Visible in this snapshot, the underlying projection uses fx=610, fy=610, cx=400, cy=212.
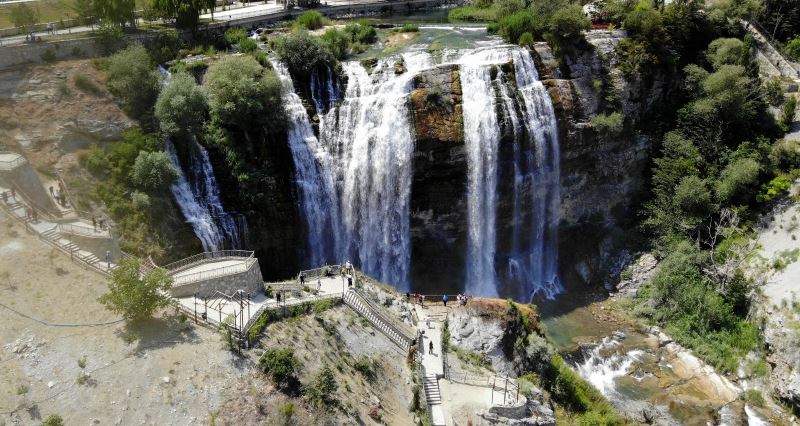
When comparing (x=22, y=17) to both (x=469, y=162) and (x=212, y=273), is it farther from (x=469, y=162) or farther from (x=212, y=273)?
(x=469, y=162)

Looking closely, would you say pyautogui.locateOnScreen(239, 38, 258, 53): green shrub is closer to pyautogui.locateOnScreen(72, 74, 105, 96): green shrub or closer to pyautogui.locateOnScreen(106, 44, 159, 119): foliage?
pyautogui.locateOnScreen(106, 44, 159, 119): foliage

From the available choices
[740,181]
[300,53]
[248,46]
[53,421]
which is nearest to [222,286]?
[53,421]

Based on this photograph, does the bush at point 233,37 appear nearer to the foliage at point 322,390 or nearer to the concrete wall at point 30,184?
the concrete wall at point 30,184

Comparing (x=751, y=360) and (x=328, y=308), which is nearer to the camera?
(x=328, y=308)

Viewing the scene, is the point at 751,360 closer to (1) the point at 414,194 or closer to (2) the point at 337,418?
(1) the point at 414,194

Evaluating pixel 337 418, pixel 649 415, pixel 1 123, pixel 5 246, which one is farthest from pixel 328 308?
pixel 1 123

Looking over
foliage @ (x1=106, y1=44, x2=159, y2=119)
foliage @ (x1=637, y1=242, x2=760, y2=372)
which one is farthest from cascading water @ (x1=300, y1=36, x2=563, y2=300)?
foliage @ (x1=106, y1=44, x2=159, y2=119)

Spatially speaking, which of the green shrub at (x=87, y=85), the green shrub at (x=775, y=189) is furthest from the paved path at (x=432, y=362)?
the green shrub at (x=775, y=189)
